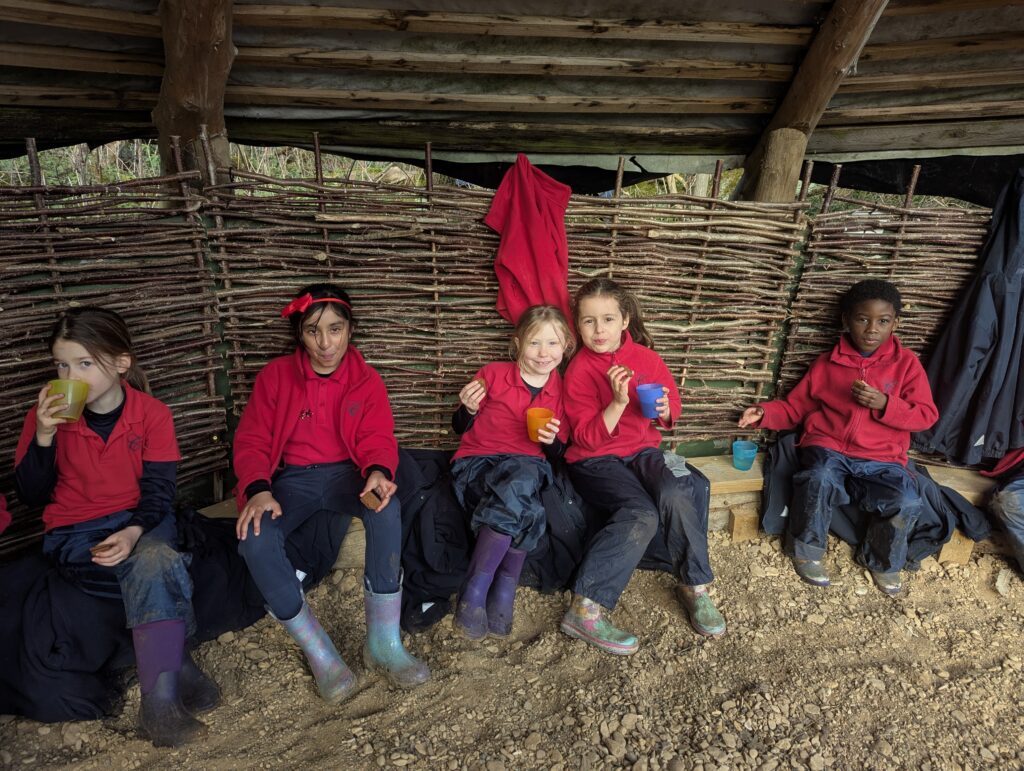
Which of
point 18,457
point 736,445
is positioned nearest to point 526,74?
point 736,445

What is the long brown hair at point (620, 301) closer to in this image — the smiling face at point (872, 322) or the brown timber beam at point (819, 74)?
the smiling face at point (872, 322)

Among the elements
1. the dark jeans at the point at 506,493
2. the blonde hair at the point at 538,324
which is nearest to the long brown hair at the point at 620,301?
the blonde hair at the point at 538,324

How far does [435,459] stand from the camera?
313cm

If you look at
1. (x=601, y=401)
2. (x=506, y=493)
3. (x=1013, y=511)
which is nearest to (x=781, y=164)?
(x=601, y=401)

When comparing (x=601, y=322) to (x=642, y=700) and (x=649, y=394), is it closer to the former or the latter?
(x=649, y=394)

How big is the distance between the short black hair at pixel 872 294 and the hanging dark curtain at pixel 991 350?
0.42 meters

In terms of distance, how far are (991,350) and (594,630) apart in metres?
2.49

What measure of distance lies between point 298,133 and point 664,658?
320 centimetres

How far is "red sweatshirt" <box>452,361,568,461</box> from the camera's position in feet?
9.43

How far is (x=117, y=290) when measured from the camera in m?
2.76

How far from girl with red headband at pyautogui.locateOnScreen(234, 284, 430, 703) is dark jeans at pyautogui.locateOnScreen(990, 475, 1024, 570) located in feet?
9.36

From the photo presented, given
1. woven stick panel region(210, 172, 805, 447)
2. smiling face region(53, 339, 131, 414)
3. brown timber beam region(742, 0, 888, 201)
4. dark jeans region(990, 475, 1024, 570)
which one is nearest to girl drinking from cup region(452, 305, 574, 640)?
woven stick panel region(210, 172, 805, 447)

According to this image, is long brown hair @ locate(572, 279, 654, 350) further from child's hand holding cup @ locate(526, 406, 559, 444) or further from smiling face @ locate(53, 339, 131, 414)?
smiling face @ locate(53, 339, 131, 414)

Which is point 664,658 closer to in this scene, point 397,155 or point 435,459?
point 435,459
